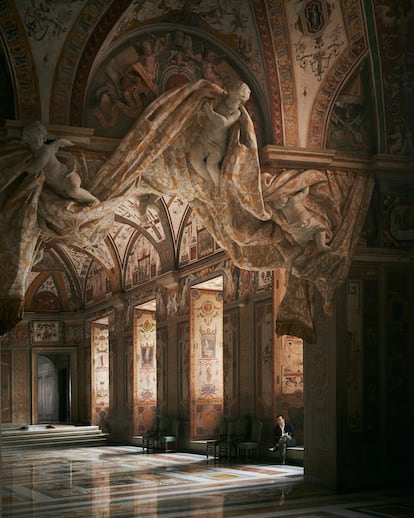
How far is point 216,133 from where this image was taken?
10289 millimetres

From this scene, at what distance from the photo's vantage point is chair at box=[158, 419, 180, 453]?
18781 millimetres

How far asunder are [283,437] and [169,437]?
4.75 meters

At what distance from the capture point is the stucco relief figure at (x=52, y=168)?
31.6ft

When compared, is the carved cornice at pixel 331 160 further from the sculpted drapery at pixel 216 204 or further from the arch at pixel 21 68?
the arch at pixel 21 68

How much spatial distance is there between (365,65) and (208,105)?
2.84 m

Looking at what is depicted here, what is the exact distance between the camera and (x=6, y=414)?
26906mm

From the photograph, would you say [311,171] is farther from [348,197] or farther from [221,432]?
[221,432]

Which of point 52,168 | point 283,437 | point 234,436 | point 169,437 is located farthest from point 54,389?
point 52,168

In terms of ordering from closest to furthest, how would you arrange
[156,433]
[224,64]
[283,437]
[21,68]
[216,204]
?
1. [21,68]
2. [216,204]
3. [224,64]
4. [283,437]
5. [156,433]

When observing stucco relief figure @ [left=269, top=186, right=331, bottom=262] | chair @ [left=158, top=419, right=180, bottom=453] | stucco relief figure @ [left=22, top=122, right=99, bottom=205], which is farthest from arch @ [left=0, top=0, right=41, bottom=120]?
chair @ [left=158, top=419, right=180, bottom=453]

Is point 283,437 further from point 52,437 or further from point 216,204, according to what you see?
point 52,437

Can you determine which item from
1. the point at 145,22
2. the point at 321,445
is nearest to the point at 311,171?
the point at 145,22

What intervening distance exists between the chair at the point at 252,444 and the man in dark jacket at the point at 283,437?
631 mm

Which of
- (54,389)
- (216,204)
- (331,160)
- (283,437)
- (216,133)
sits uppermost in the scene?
(216,133)
